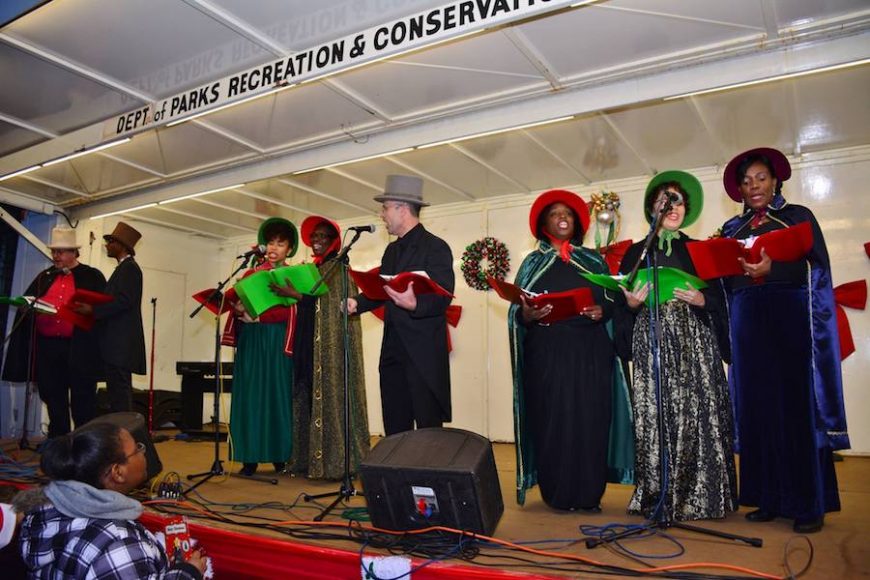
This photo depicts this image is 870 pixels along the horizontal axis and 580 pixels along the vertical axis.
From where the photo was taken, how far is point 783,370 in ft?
9.80

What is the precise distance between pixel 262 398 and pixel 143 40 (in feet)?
9.25

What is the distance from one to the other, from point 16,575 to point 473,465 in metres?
2.44

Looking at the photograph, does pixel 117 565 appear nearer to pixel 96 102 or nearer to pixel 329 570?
Answer: pixel 329 570

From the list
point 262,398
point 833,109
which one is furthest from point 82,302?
point 833,109

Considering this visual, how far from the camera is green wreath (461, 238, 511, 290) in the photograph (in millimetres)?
8180

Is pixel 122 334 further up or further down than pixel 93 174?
further down

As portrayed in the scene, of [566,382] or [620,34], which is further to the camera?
[620,34]

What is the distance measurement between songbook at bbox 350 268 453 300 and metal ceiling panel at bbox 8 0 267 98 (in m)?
2.50

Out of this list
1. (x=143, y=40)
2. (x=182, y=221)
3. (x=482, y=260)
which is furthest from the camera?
(x=182, y=221)

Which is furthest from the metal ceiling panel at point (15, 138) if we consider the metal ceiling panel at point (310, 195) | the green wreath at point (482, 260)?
the green wreath at point (482, 260)

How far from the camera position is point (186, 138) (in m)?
6.54

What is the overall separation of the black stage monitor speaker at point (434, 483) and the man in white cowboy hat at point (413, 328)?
2.39 ft

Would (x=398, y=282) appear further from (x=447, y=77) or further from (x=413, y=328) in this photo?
(x=447, y=77)

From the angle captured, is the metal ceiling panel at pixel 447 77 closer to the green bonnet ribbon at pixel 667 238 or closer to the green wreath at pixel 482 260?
the green bonnet ribbon at pixel 667 238
